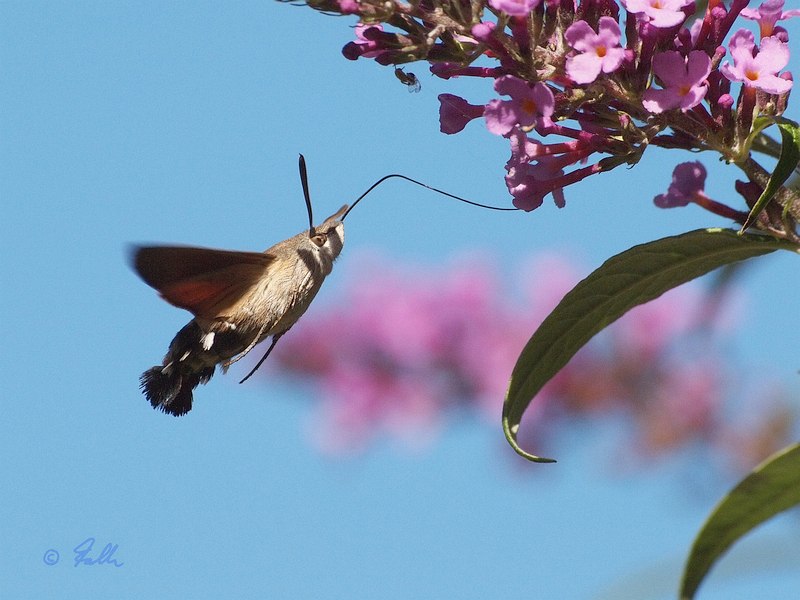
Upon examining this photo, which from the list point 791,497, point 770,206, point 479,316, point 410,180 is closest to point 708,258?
point 770,206

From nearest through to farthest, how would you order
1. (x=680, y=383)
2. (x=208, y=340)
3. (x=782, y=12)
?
1. (x=782, y=12)
2. (x=208, y=340)
3. (x=680, y=383)

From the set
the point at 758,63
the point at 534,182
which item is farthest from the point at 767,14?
the point at 534,182

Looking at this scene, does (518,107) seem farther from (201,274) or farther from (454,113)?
(201,274)

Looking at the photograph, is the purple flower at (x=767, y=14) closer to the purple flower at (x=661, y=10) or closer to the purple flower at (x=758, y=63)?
the purple flower at (x=758, y=63)

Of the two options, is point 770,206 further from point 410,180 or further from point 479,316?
point 479,316

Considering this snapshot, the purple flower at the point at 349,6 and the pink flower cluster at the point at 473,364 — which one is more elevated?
the purple flower at the point at 349,6

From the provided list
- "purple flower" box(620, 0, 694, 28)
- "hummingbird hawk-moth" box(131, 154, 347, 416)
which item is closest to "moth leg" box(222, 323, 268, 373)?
"hummingbird hawk-moth" box(131, 154, 347, 416)

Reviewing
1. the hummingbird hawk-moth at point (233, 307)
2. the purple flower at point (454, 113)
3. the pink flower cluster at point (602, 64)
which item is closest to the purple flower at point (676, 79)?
the pink flower cluster at point (602, 64)
